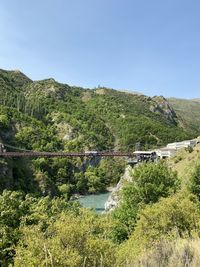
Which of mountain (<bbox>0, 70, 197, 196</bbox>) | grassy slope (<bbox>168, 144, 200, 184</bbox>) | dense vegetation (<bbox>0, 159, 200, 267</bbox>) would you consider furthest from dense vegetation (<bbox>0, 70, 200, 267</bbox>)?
grassy slope (<bbox>168, 144, 200, 184</bbox>)

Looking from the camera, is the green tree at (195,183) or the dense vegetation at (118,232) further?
the green tree at (195,183)

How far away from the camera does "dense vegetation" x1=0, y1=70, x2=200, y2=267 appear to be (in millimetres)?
13469

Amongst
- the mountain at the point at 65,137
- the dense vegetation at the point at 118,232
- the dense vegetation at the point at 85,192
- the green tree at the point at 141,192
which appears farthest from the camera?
the mountain at the point at 65,137

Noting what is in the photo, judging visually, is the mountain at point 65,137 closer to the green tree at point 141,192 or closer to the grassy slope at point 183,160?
the grassy slope at point 183,160

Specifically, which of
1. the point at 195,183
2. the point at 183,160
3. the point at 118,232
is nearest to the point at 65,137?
the point at 183,160

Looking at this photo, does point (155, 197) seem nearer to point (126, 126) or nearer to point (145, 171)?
point (145, 171)

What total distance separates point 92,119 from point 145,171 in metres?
144

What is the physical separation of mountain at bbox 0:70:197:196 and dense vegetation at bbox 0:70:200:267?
1.11ft

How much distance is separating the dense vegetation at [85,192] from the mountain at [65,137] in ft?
1.11

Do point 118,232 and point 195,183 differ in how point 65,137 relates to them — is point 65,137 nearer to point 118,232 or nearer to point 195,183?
point 118,232

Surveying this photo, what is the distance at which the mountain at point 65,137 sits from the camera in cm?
9856

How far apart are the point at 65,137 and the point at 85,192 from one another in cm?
4205

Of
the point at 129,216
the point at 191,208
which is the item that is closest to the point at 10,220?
the point at 191,208

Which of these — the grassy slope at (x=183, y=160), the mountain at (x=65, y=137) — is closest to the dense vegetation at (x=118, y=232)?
the grassy slope at (x=183, y=160)
